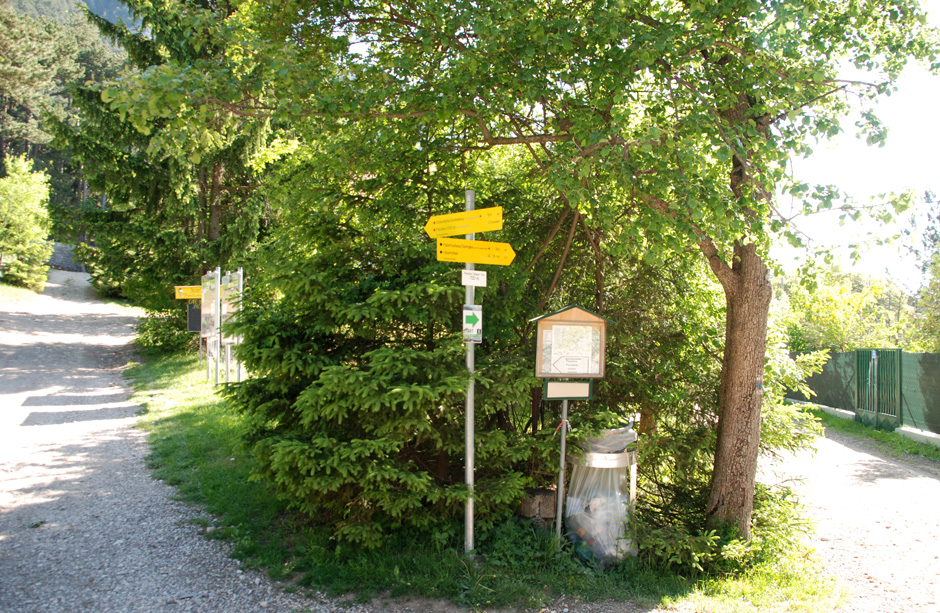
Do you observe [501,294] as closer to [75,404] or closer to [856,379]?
[75,404]

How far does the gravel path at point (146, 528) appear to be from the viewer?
4410 millimetres

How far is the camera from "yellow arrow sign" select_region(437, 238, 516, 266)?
198 inches

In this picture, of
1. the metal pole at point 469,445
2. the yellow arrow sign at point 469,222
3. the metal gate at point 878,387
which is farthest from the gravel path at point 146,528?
the yellow arrow sign at point 469,222

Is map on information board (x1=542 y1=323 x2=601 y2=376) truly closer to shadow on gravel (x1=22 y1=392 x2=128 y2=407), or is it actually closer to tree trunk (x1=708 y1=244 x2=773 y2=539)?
tree trunk (x1=708 y1=244 x2=773 y2=539)

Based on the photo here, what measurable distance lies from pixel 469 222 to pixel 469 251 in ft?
0.83

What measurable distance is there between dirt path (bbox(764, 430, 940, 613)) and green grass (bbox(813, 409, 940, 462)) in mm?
432

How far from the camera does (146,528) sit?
5539 millimetres

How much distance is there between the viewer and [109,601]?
4.23 meters

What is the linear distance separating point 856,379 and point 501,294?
505 inches

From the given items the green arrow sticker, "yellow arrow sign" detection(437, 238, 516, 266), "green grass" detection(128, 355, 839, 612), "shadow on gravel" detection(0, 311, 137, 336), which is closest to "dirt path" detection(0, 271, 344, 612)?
"green grass" detection(128, 355, 839, 612)

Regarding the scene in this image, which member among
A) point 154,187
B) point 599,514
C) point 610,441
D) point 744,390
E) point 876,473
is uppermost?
point 154,187

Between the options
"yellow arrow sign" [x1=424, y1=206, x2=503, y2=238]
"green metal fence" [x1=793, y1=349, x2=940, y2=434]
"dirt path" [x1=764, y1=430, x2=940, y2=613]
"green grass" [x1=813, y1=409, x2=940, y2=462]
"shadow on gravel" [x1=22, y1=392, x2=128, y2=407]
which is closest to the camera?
"yellow arrow sign" [x1=424, y1=206, x2=503, y2=238]

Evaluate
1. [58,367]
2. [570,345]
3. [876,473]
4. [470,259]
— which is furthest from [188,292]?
[876,473]

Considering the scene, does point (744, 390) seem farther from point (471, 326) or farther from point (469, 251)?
point (469, 251)
